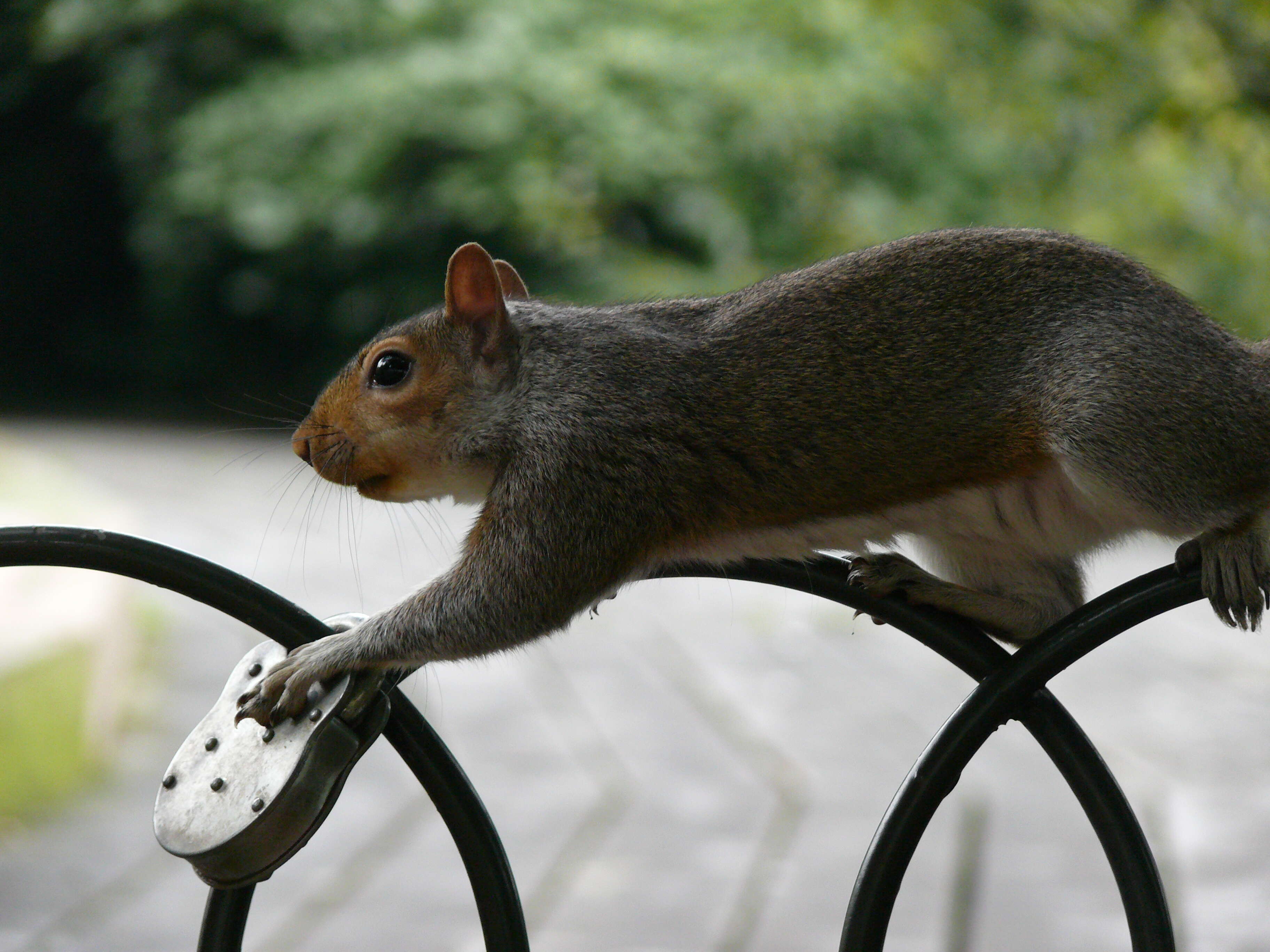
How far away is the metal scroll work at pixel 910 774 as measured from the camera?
0.88 m

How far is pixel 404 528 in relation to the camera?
5.04 m

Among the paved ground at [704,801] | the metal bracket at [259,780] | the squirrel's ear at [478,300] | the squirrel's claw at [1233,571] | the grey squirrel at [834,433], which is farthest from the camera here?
the paved ground at [704,801]

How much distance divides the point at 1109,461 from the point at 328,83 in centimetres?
574

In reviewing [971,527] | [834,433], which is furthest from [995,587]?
[834,433]

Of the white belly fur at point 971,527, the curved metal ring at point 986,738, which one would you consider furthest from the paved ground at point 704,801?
the curved metal ring at point 986,738

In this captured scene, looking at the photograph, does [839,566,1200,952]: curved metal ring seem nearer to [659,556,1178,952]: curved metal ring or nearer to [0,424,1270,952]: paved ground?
[659,556,1178,952]: curved metal ring

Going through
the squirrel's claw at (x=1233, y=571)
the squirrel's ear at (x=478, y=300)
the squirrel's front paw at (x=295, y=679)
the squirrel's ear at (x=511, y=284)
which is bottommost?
the squirrel's front paw at (x=295, y=679)

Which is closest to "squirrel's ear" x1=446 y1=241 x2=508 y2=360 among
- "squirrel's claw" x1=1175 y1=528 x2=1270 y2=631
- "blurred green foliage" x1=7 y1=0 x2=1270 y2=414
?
"squirrel's claw" x1=1175 y1=528 x2=1270 y2=631

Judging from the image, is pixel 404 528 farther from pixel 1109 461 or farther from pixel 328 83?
pixel 1109 461

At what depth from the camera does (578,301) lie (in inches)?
123

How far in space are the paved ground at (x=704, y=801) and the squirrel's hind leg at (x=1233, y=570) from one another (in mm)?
905

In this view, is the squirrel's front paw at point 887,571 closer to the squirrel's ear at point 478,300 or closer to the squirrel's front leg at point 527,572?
the squirrel's front leg at point 527,572

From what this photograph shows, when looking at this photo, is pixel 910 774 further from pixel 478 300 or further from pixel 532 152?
pixel 532 152

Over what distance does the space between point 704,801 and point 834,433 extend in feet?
6.03
